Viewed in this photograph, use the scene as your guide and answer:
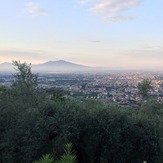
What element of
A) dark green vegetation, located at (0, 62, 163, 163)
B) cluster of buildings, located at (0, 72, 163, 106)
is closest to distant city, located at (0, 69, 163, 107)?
cluster of buildings, located at (0, 72, 163, 106)

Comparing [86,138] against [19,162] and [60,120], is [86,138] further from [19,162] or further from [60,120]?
[19,162]

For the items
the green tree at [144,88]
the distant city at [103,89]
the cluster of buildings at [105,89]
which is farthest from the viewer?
the green tree at [144,88]

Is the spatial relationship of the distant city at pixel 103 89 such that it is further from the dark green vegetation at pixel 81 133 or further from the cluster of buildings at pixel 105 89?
the dark green vegetation at pixel 81 133

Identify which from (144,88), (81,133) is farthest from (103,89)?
(81,133)

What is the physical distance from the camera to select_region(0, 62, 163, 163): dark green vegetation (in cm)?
1259

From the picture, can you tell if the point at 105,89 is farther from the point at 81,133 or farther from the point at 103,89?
the point at 81,133

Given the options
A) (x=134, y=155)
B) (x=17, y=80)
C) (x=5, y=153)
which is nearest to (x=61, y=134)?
(x=5, y=153)

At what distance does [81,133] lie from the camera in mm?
13094

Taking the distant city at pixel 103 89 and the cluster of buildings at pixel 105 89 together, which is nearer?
the distant city at pixel 103 89

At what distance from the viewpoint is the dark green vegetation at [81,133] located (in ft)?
41.3

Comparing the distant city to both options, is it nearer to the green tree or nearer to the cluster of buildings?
the cluster of buildings

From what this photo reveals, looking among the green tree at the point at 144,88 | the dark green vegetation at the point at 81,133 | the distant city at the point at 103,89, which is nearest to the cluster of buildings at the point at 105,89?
the distant city at the point at 103,89

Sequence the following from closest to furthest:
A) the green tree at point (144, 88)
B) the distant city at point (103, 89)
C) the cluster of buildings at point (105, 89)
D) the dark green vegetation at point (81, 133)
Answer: the dark green vegetation at point (81, 133), the distant city at point (103, 89), the cluster of buildings at point (105, 89), the green tree at point (144, 88)

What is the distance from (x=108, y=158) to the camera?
12883mm
